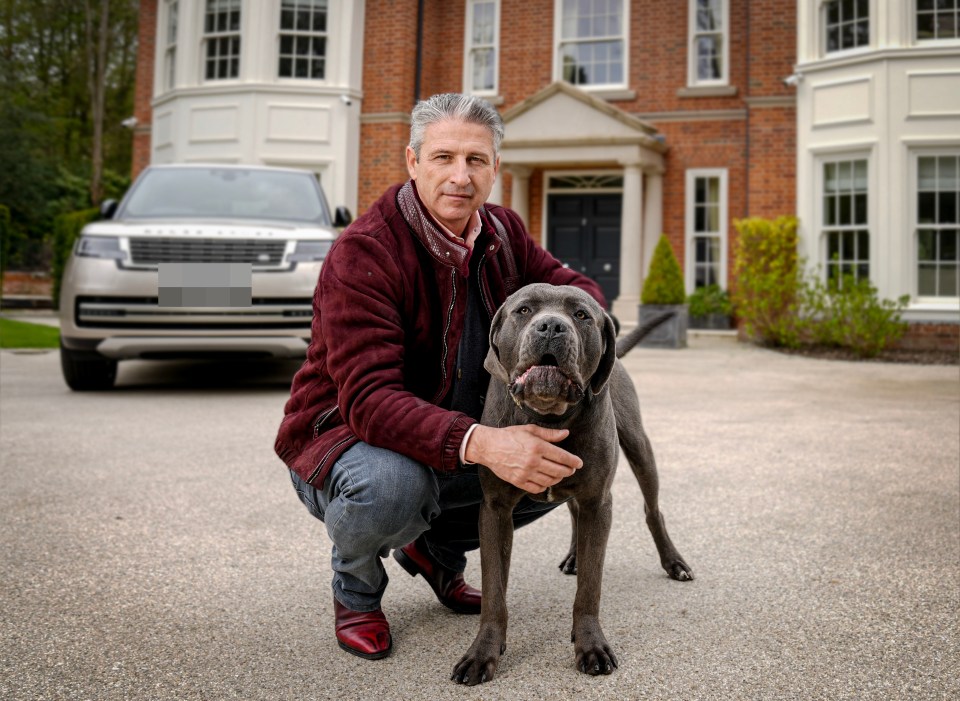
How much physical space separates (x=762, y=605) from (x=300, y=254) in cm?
521

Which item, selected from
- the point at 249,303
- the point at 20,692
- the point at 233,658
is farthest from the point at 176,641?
the point at 249,303

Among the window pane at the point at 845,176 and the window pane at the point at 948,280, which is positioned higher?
the window pane at the point at 845,176

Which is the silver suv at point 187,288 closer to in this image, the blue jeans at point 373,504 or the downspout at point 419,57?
the blue jeans at point 373,504

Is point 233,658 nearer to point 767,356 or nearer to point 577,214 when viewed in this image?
point 767,356

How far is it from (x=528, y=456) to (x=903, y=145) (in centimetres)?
1251

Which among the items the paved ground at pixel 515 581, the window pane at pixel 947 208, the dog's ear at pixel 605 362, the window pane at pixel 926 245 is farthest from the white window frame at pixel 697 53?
the dog's ear at pixel 605 362

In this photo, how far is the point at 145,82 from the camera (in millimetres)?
19625

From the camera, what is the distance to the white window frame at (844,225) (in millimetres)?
12938

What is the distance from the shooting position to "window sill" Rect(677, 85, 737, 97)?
1574 centimetres

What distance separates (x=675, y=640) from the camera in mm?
2531

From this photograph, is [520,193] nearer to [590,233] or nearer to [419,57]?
[590,233]

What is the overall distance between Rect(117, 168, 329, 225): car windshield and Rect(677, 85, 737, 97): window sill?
31.5 feet

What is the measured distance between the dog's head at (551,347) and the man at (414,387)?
0.14 metres

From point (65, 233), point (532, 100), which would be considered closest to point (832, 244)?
point (532, 100)
